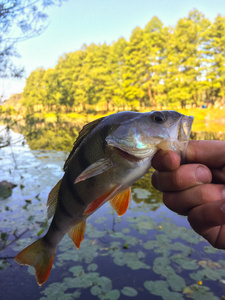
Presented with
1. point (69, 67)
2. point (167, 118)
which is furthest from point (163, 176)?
point (69, 67)

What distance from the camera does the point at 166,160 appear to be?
4.28 feet

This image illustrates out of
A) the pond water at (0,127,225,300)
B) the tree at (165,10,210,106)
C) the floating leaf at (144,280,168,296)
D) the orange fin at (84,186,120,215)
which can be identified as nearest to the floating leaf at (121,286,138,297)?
→ the pond water at (0,127,225,300)

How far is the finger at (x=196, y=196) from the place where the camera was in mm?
1355

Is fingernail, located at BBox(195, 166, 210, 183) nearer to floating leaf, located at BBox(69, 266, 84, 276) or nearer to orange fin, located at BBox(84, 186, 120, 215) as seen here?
orange fin, located at BBox(84, 186, 120, 215)

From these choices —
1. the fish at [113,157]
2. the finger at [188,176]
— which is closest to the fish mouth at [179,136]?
the fish at [113,157]

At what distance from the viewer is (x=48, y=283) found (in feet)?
11.2

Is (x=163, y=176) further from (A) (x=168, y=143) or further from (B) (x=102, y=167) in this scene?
(B) (x=102, y=167)

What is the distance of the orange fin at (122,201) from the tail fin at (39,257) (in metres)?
0.65

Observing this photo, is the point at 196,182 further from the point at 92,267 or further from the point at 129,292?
the point at 92,267

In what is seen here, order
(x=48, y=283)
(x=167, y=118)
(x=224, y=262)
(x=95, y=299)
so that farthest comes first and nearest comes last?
(x=224, y=262)
(x=48, y=283)
(x=95, y=299)
(x=167, y=118)

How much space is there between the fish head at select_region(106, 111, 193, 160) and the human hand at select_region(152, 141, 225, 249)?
→ 64 mm

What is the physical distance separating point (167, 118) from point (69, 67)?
56.3m

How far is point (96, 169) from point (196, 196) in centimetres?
62

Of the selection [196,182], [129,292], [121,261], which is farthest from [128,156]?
[121,261]
